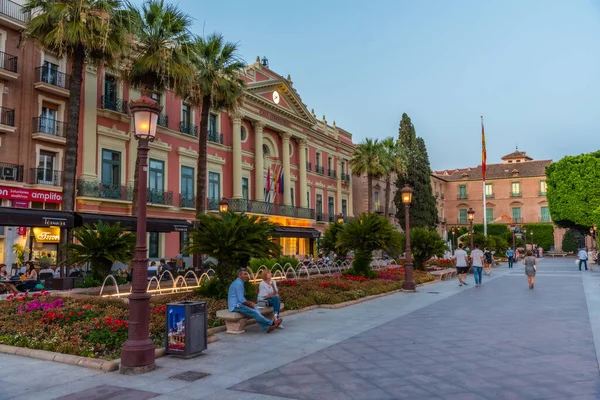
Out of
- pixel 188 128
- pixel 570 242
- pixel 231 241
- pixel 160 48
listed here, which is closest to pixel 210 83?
pixel 160 48

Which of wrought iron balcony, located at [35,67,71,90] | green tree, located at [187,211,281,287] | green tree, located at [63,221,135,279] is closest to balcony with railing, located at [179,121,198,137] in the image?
wrought iron balcony, located at [35,67,71,90]

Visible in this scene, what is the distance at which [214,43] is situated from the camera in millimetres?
23016

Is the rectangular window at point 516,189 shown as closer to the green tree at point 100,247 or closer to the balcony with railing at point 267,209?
the balcony with railing at point 267,209

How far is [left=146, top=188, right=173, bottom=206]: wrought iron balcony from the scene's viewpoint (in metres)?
27.6

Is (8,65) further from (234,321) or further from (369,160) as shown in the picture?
(369,160)

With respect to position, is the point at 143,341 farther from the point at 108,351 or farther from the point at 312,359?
the point at 312,359

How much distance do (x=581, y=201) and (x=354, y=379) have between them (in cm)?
5032

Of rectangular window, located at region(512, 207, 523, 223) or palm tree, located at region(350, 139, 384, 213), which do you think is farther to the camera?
rectangular window, located at region(512, 207, 523, 223)

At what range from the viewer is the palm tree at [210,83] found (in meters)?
22.3

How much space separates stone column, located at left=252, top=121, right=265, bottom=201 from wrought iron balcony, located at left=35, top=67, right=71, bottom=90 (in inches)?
611

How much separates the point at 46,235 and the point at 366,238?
15335mm

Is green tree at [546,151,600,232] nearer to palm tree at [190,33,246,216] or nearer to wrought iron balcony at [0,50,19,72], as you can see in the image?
palm tree at [190,33,246,216]

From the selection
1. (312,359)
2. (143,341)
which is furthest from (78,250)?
(312,359)

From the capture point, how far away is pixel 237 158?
34.4m
